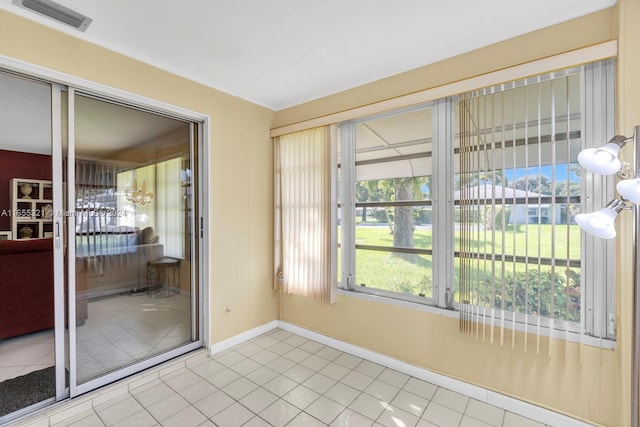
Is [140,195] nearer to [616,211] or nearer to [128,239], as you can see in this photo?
[128,239]

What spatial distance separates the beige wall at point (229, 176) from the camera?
2157 mm

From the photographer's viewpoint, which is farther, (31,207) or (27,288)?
(27,288)

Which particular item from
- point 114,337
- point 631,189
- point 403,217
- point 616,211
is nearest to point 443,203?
point 403,217

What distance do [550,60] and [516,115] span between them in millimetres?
351

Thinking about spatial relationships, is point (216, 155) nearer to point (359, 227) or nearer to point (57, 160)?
point (57, 160)

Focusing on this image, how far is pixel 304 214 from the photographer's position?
10.3ft

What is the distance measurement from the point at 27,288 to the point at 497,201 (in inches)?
138

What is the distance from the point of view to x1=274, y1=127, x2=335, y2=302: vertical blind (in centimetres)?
294

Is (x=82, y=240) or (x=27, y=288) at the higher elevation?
(x=82, y=240)

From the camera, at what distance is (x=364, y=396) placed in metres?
2.23

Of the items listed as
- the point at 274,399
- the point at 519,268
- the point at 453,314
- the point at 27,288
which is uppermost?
the point at 519,268

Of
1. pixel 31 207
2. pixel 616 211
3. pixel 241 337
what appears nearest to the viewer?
pixel 616 211

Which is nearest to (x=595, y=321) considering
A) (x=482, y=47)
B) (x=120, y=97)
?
(x=482, y=47)

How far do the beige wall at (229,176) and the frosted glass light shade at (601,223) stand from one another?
272 centimetres
